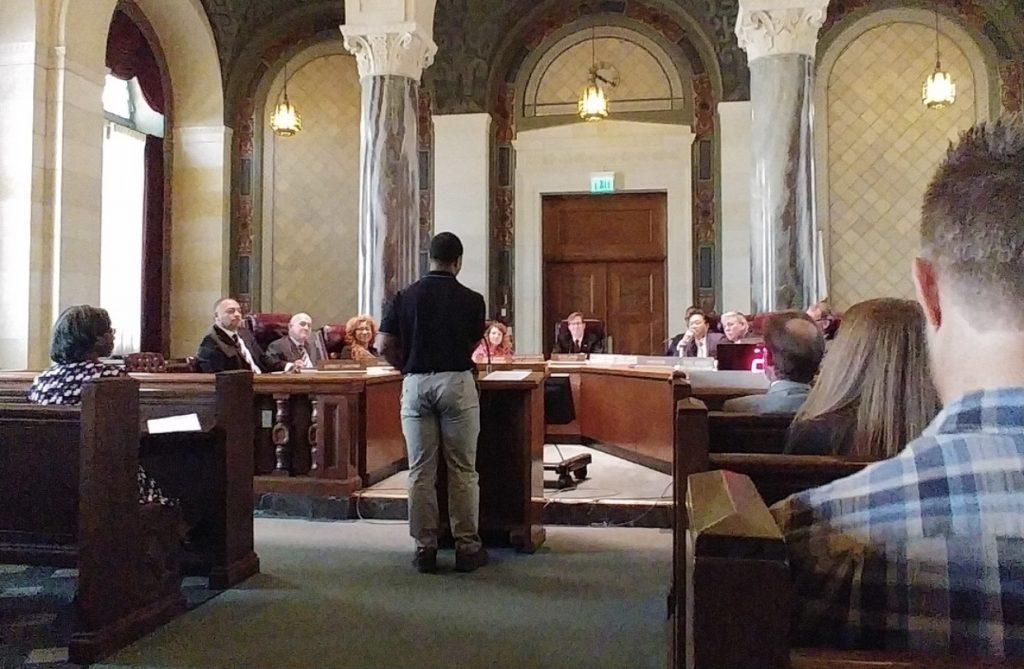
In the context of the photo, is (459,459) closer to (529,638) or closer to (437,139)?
(529,638)

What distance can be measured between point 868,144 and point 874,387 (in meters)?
9.31

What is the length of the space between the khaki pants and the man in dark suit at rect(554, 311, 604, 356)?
4708 millimetres

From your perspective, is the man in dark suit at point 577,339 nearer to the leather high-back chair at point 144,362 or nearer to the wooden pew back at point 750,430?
the leather high-back chair at point 144,362

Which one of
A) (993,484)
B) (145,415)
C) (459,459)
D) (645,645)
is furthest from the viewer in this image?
(145,415)

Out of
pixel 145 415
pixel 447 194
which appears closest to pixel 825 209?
pixel 447 194

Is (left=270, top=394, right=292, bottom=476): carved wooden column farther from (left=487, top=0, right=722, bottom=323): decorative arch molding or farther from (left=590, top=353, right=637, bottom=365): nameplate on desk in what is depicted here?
(left=487, top=0, right=722, bottom=323): decorative arch molding

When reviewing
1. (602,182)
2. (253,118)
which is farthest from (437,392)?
(253,118)

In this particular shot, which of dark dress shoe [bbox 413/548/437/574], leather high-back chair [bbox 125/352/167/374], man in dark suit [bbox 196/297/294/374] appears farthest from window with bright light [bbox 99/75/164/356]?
dark dress shoe [bbox 413/548/437/574]

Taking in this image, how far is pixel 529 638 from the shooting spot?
9.94ft

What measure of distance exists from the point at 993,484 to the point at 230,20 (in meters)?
11.7

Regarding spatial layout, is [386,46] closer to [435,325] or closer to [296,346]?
[296,346]

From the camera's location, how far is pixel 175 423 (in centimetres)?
411

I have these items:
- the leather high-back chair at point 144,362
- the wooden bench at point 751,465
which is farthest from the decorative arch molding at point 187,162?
the wooden bench at point 751,465

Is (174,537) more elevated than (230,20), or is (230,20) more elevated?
(230,20)
